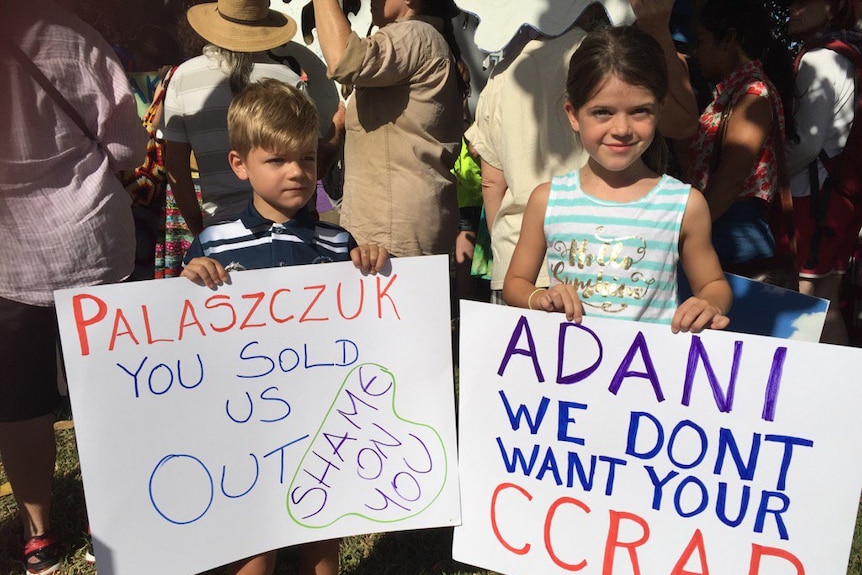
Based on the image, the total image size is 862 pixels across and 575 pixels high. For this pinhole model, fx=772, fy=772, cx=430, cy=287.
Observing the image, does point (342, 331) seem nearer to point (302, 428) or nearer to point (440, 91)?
point (302, 428)

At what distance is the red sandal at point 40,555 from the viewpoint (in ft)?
8.32

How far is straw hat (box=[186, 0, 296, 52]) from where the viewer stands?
2998 millimetres

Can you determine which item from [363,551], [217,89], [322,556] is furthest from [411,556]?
[217,89]

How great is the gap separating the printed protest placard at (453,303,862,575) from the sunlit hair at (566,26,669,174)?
2.00 feet

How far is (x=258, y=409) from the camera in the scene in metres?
1.90

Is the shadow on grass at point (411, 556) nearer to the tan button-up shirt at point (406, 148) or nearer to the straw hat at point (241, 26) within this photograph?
the tan button-up shirt at point (406, 148)

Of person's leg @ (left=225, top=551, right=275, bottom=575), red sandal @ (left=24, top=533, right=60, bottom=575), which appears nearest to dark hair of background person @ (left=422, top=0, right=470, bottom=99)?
person's leg @ (left=225, top=551, right=275, bottom=575)

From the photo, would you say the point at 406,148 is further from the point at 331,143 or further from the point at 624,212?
the point at 624,212

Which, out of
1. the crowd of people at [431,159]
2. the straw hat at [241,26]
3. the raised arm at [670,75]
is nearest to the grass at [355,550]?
the crowd of people at [431,159]

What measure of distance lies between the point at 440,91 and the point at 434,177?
30 cm

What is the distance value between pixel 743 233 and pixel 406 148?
4.01 ft

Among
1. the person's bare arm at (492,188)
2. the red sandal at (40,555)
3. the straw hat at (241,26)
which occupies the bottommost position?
the red sandal at (40,555)

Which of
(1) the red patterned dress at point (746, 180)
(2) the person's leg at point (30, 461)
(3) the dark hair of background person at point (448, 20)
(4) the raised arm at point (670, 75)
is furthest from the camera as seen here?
(3) the dark hair of background person at point (448, 20)

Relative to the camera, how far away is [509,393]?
185 centimetres
